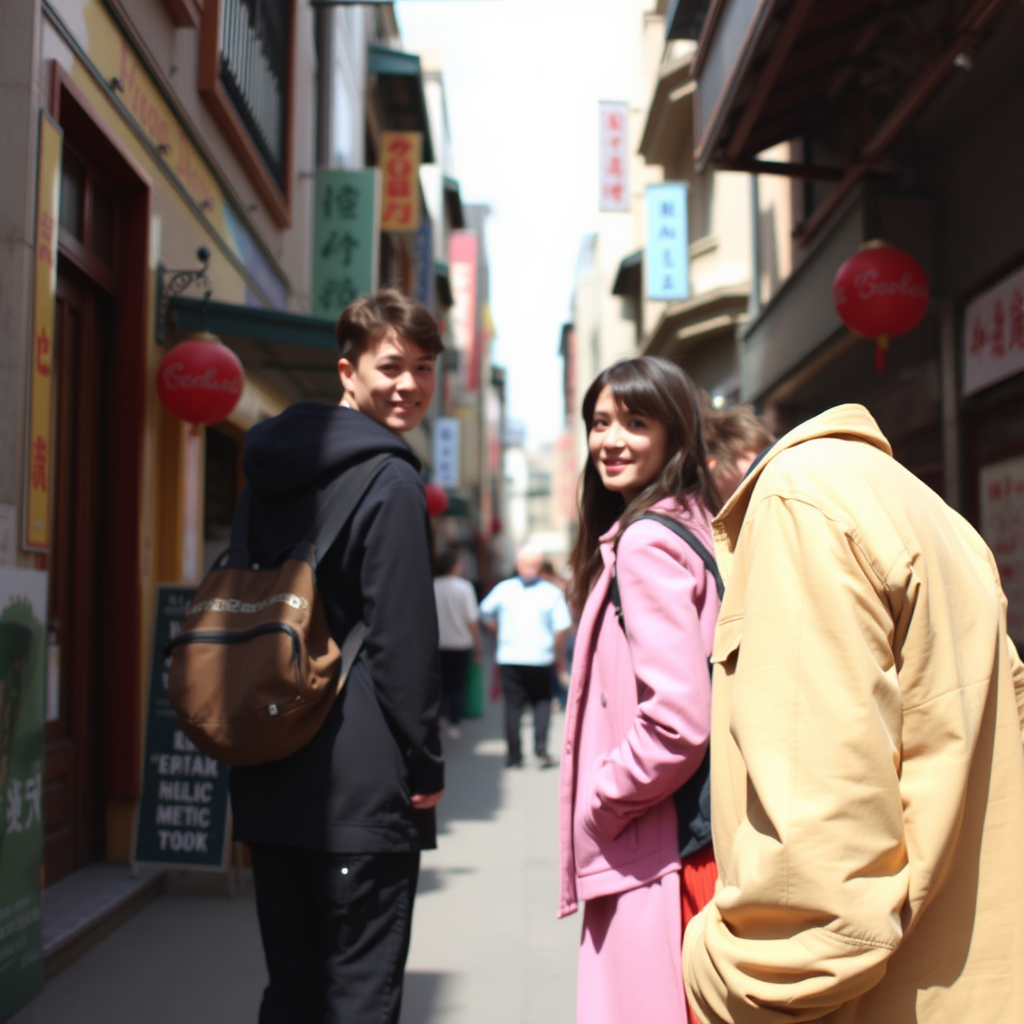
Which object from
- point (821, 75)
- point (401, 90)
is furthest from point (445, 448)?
point (821, 75)

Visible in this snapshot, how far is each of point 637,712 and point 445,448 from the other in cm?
3099

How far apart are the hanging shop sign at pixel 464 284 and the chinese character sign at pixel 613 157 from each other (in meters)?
17.0

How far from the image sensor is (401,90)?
62.4 feet

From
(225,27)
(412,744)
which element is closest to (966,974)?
(412,744)

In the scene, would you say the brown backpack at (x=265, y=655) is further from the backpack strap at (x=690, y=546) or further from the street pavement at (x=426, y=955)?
the street pavement at (x=426, y=955)

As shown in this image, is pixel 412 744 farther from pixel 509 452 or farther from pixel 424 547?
pixel 509 452

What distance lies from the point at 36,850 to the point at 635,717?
2.42 m

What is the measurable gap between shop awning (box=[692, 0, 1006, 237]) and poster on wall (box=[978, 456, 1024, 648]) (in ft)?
7.16

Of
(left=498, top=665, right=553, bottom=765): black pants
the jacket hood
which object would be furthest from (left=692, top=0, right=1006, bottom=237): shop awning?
the jacket hood

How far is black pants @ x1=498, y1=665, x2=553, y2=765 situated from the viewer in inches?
367

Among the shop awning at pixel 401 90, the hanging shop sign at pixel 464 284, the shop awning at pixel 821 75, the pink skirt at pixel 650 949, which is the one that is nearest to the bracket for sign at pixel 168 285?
the shop awning at pixel 821 75

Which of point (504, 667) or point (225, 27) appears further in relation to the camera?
point (504, 667)

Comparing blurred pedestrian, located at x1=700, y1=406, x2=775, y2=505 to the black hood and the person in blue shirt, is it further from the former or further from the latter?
the person in blue shirt

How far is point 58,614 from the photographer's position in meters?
5.24
